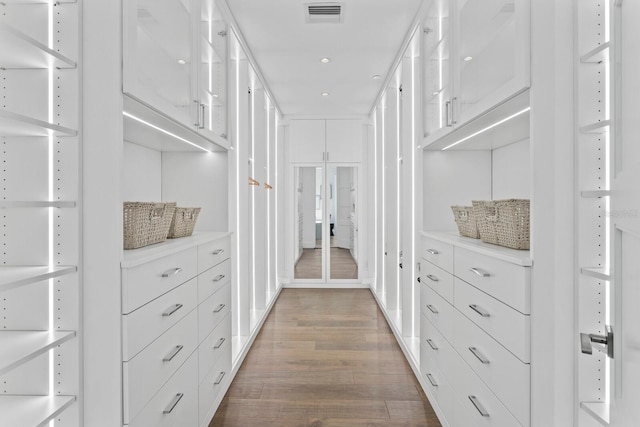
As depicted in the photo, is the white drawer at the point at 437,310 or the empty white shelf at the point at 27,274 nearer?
the empty white shelf at the point at 27,274

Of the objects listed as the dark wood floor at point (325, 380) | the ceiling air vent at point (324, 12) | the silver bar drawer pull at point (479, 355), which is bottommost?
the dark wood floor at point (325, 380)

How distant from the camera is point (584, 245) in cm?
123

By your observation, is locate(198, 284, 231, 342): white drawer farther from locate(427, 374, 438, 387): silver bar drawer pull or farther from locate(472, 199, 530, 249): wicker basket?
locate(472, 199, 530, 249): wicker basket

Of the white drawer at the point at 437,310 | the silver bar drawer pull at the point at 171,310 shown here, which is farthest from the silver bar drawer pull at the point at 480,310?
the silver bar drawer pull at the point at 171,310

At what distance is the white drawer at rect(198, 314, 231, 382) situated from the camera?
2.10 meters

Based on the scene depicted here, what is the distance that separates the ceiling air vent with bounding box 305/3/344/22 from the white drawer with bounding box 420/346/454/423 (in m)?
2.45

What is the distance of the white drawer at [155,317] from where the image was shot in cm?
138

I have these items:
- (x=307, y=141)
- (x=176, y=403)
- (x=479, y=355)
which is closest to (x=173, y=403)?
(x=176, y=403)

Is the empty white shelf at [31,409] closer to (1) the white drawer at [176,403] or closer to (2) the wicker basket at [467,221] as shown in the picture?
(1) the white drawer at [176,403]

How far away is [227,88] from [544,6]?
6.44ft

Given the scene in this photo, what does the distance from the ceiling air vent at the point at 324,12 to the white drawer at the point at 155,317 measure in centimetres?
206

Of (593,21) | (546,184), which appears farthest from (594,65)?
(546,184)

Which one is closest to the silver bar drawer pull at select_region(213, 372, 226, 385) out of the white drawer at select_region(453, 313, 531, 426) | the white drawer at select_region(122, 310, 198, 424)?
the white drawer at select_region(122, 310, 198, 424)

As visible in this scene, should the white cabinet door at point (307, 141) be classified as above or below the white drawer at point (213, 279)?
above
